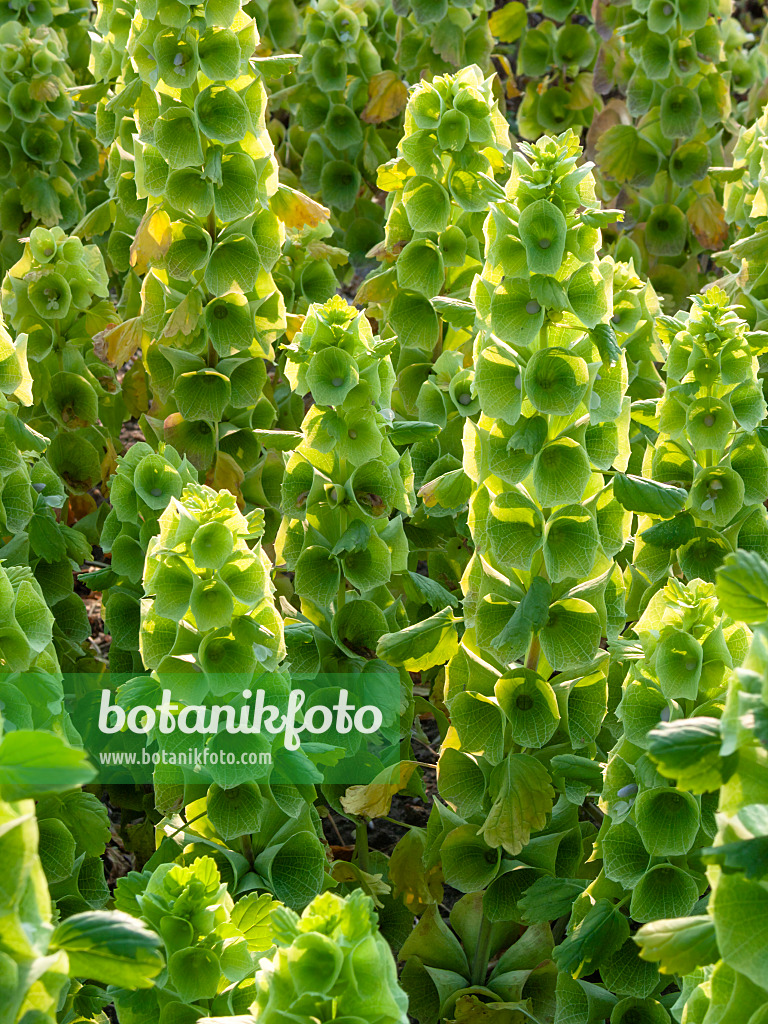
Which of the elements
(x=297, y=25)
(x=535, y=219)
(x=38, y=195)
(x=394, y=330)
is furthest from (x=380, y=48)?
(x=535, y=219)

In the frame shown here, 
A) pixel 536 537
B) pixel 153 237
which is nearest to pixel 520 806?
pixel 536 537

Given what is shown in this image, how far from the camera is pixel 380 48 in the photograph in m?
3.75

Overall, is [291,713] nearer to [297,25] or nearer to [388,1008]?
[388,1008]

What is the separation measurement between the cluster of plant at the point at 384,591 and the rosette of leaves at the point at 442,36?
1.11 m

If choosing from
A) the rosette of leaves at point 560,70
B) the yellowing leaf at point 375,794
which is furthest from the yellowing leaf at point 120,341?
the rosette of leaves at point 560,70

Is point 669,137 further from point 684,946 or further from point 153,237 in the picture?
point 684,946

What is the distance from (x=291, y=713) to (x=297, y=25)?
3.02m

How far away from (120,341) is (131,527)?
1.40 ft

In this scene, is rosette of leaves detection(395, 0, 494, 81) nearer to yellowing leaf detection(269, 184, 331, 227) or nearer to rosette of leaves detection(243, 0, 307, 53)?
rosette of leaves detection(243, 0, 307, 53)

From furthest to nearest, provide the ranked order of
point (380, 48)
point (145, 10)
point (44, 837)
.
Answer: point (380, 48) → point (145, 10) → point (44, 837)

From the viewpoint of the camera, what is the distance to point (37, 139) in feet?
10.5

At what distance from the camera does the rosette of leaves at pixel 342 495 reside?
5.39 ft

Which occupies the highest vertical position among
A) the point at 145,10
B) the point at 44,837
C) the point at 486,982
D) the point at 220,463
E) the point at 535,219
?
the point at 145,10

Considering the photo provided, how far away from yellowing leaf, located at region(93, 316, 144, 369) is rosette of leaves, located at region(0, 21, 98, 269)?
1039 millimetres
